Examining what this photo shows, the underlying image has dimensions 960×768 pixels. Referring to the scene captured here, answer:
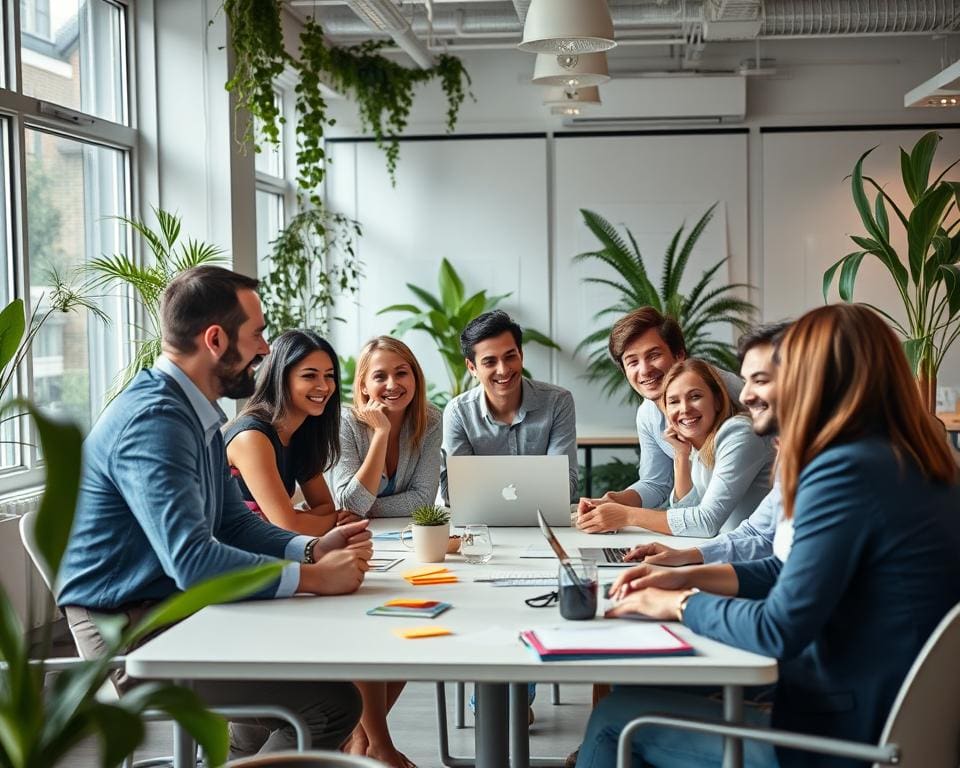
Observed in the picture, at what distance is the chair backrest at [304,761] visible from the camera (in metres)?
1.60

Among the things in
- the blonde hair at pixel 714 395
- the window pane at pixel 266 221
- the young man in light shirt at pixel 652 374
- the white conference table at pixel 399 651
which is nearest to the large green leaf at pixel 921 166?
the young man in light shirt at pixel 652 374

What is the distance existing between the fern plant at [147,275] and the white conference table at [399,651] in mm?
2476

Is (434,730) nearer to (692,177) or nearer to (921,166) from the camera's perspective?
(921,166)

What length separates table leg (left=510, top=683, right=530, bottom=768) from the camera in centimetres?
281

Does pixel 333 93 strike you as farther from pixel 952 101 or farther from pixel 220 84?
pixel 952 101

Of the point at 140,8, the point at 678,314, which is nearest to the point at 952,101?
the point at 678,314

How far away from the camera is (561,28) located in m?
3.62

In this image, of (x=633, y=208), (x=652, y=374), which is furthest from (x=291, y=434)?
(x=633, y=208)

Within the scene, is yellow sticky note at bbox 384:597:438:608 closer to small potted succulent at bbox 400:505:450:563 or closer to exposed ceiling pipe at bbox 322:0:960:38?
small potted succulent at bbox 400:505:450:563

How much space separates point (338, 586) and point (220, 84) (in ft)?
12.9

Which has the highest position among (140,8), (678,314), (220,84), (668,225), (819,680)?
(140,8)

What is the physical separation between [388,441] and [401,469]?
0.11 m

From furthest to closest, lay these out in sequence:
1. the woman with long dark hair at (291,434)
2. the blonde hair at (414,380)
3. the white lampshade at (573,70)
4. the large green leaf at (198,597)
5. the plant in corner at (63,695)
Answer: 1. the white lampshade at (573,70)
2. the blonde hair at (414,380)
3. the woman with long dark hair at (291,434)
4. the large green leaf at (198,597)
5. the plant in corner at (63,695)

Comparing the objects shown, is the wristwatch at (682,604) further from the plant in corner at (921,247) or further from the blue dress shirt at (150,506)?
the plant in corner at (921,247)
